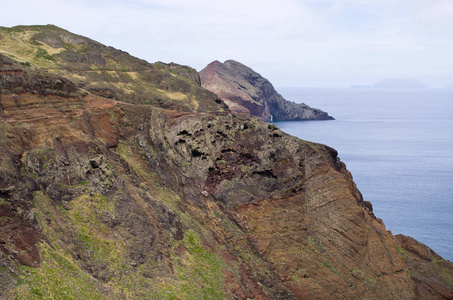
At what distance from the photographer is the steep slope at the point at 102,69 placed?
57562 millimetres

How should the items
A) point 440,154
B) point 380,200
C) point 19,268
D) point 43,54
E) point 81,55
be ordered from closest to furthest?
point 19,268
point 43,54
point 81,55
point 380,200
point 440,154

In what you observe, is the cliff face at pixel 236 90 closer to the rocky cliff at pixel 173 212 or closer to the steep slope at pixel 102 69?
the steep slope at pixel 102 69

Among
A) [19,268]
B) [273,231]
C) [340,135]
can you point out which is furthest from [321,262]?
[340,135]

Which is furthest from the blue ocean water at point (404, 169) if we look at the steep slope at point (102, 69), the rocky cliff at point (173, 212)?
the steep slope at point (102, 69)

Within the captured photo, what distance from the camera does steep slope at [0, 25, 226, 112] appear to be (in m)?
57.6

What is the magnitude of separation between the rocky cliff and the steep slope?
14.8 meters

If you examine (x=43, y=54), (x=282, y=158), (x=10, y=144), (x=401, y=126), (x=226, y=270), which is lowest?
(x=226, y=270)

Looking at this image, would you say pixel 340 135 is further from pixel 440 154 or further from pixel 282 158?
pixel 282 158

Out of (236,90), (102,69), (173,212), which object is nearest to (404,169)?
(102,69)

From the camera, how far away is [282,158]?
44188 millimetres

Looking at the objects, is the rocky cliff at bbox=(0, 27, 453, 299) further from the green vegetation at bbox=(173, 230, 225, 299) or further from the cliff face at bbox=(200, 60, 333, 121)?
the cliff face at bbox=(200, 60, 333, 121)

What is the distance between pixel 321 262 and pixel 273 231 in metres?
5.10

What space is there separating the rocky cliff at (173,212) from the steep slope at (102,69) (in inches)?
582

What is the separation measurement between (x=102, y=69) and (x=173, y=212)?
3536cm
